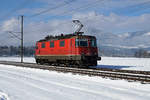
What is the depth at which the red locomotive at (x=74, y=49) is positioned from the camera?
22.0 m

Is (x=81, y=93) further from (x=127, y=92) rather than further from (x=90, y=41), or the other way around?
(x=90, y=41)

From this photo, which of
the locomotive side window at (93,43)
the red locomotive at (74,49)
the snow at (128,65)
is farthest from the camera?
the snow at (128,65)

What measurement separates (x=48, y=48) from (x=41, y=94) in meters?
17.1

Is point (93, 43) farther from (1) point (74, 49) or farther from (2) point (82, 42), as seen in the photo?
(1) point (74, 49)

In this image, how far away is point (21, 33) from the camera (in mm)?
39531

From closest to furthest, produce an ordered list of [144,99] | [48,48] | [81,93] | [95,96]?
[144,99]
[95,96]
[81,93]
[48,48]

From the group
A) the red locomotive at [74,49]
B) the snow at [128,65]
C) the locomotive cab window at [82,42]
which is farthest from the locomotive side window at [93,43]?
the snow at [128,65]

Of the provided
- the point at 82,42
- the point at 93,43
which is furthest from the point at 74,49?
the point at 93,43

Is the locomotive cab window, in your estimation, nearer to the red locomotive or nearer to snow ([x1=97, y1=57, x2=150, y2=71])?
the red locomotive

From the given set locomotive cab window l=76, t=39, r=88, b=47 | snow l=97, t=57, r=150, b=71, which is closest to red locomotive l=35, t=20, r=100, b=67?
locomotive cab window l=76, t=39, r=88, b=47

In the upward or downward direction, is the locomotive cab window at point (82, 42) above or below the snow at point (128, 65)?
above

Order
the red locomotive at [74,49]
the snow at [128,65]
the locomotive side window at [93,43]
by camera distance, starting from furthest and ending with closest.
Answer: the snow at [128,65] → the locomotive side window at [93,43] → the red locomotive at [74,49]

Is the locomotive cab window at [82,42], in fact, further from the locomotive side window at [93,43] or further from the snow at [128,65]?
the snow at [128,65]

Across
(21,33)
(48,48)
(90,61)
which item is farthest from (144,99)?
(21,33)
